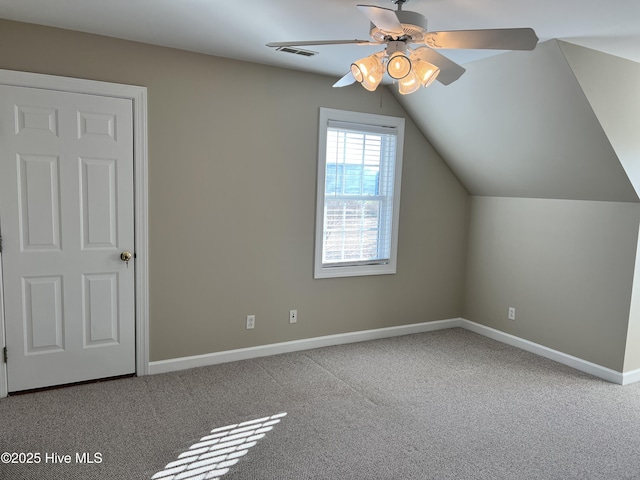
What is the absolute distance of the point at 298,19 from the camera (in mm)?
2693

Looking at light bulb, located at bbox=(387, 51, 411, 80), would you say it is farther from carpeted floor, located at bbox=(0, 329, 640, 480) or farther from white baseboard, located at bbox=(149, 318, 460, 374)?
white baseboard, located at bbox=(149, 318, 460, 374)

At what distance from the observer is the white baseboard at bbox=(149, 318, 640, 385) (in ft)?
11.9

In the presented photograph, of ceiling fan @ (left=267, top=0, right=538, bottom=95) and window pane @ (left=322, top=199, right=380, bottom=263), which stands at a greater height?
ceiling fan @ (left=267, top=0, right=538, bottom=95)

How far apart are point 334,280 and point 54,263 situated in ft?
7.39

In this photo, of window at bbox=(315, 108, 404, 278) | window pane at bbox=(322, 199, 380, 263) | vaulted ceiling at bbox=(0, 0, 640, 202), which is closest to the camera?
vaulted ceiling at bbox=(0, 0, 640, 202)

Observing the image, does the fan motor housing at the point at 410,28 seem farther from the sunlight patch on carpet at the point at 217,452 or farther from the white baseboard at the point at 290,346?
the white baseboard at the point at 290,346

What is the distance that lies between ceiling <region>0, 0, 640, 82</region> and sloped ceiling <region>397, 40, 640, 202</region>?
9.1 inches

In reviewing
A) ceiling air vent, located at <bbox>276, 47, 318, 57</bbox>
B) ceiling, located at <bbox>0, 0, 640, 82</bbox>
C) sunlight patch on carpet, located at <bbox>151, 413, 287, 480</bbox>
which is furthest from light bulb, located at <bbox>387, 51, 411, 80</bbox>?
sunlight patch on carpet, located at <bbox>151, 413, 287, 480</bbox>

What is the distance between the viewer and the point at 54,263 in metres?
3.14

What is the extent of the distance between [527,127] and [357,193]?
1523 millimetres

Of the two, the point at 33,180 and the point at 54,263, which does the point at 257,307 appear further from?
the point at 33,180

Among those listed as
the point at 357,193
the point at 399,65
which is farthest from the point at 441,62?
the point at 357,193

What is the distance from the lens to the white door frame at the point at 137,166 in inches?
117

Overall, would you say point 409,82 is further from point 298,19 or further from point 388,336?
point 388,336
